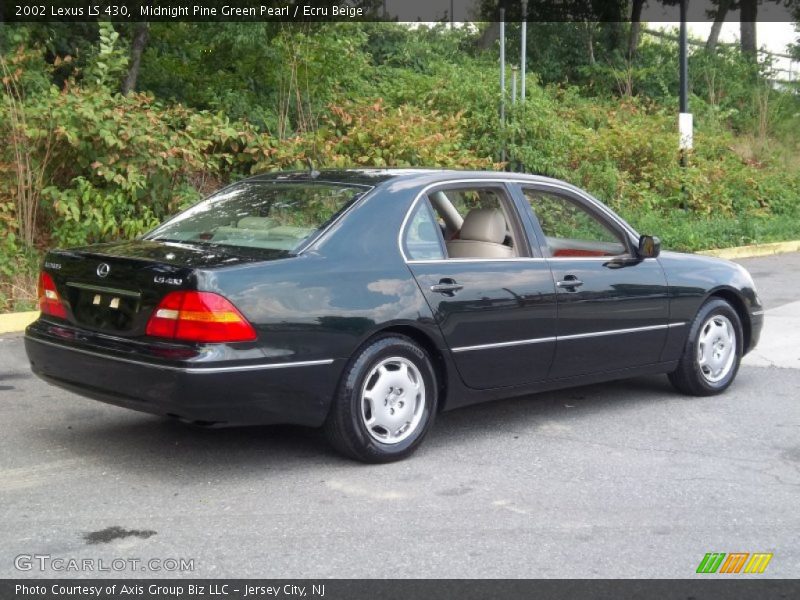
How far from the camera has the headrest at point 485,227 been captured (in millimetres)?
6527

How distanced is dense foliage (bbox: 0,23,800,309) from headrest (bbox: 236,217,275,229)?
5012 millimetres

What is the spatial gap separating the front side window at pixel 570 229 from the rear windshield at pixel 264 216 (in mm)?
1320

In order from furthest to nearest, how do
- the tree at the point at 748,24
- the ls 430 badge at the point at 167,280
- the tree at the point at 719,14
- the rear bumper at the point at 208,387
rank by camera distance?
1. the tree at the point at 748,24
2. the tree at the point at 719,14
3. the ls 430 badge at the point at 167,280
4. the rear bumper at the point at 208,387

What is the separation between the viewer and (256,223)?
5.99 m

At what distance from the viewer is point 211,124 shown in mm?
13172

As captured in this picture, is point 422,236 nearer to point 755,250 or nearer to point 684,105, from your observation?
point 755,250

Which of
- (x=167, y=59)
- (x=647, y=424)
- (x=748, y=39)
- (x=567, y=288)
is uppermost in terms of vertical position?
(x=748, y=39)

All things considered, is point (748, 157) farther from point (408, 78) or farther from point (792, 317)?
point (792, 317)

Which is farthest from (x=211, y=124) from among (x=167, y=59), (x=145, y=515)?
(x=145, y=515)

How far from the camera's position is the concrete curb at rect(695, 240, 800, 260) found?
17.9 m

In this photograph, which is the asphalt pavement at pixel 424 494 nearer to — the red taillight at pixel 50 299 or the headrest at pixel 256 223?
the red taillight at pixel 50 299

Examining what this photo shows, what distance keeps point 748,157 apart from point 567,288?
2090 cm


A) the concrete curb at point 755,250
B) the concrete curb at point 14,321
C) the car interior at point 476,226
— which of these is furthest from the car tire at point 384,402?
the concrete curb at point 755,250

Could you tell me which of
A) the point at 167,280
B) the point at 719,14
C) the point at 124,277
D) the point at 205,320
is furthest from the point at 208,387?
the point at 719,14
